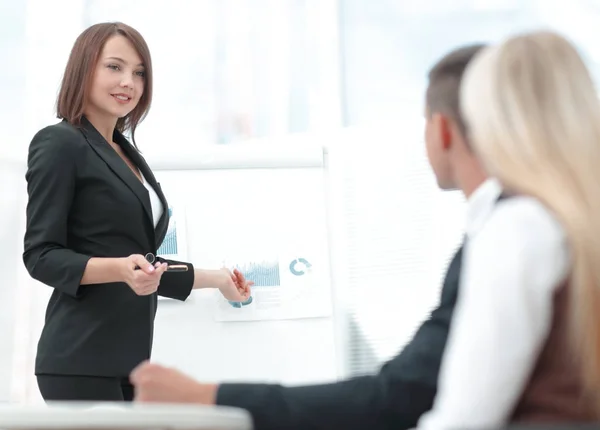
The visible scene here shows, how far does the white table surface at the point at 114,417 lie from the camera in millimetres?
758

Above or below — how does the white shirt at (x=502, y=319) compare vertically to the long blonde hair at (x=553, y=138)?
below

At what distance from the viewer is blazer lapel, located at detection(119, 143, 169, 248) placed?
203cm

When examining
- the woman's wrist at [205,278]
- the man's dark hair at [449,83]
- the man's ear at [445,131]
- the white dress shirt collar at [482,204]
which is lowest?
the woman's wrist at [205,278]

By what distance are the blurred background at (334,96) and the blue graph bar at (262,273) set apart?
191mm

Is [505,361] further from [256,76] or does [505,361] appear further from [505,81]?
[256,76]

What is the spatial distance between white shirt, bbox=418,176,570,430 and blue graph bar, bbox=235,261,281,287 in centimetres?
160

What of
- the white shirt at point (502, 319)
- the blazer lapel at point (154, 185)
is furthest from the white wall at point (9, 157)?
the white shirt at point (502, 319)

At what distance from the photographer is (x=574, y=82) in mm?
957

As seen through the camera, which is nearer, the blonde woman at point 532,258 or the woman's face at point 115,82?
the blonde woman at point 532,258

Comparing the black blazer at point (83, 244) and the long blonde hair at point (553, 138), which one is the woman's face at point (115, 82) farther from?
the long blonde hair at point (553, 138)

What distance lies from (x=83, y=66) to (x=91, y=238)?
17.7 inches

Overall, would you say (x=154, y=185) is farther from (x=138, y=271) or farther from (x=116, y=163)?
(x=138, y=271)

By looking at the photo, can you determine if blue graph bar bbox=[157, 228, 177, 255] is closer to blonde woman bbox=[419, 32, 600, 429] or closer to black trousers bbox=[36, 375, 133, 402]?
black trousers bbox=[36, 375, 133, 402]

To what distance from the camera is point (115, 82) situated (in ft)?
6.53
